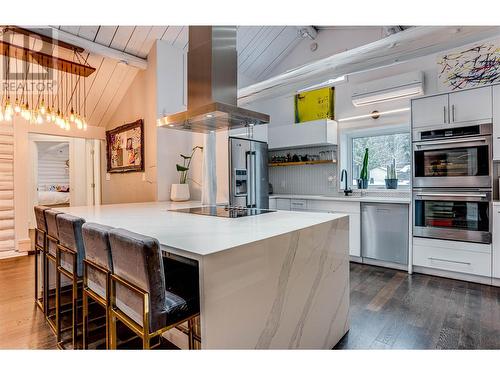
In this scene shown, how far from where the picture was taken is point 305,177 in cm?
516

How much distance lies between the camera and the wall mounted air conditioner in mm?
3768

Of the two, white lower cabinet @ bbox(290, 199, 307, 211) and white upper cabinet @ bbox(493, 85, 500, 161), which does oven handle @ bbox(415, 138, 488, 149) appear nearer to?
white upper cabinet @ bbox(493, 85, 500, 161)

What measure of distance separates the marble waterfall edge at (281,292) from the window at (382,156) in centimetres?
265

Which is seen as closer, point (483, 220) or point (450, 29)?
point (450, 29)

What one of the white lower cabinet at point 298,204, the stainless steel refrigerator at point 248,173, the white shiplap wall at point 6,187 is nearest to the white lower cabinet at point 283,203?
the white lower cabinet at point 298,204

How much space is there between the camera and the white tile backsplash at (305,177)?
4844 millimetres

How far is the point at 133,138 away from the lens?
4.57m

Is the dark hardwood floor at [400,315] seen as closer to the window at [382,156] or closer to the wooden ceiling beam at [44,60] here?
the window at [382,156]

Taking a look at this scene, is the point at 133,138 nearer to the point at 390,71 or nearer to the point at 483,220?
the point at 390,71

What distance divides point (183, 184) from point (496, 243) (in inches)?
150
